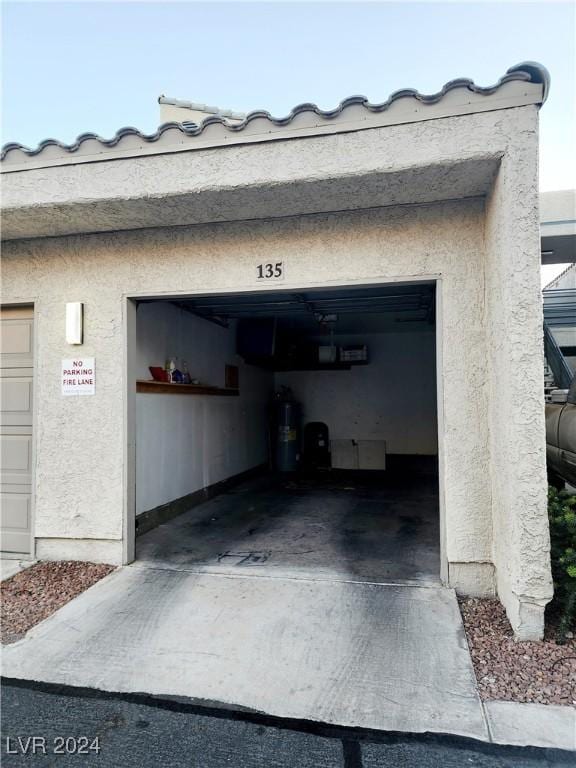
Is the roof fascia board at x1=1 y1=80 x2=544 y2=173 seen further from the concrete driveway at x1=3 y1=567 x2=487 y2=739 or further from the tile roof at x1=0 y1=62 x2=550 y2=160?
the concrete driveway at x1=3 y1=567 x2=487 y2=739

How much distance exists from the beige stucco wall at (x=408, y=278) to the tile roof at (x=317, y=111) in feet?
0.56

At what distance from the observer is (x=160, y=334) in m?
5.67

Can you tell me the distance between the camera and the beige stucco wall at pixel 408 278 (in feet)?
9.07

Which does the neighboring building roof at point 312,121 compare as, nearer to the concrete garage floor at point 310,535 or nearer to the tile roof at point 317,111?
the tile roof at point 317,111

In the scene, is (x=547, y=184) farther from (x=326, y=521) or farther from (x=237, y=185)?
(x=326, y=521)

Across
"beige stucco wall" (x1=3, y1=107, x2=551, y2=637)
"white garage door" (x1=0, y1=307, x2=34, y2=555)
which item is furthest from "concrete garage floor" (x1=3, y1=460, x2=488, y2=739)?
"white garage door" (x1=0, y1=307, x2=34, y2=555)

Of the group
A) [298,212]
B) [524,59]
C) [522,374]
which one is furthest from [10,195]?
[522,374]

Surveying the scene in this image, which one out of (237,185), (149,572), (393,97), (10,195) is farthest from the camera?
(149,572)

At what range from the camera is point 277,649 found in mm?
2762

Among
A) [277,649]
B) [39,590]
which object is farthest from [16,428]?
[277,649]

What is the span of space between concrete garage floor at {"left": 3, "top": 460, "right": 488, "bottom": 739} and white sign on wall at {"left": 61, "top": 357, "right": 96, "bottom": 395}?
1741mm

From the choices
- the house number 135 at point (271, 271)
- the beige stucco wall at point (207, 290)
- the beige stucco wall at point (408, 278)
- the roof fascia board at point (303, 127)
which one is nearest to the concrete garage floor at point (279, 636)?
the beige stucco wall at point (408, 278)

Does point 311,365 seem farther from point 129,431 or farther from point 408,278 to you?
point 408,278

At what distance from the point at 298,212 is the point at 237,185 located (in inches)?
24.9
